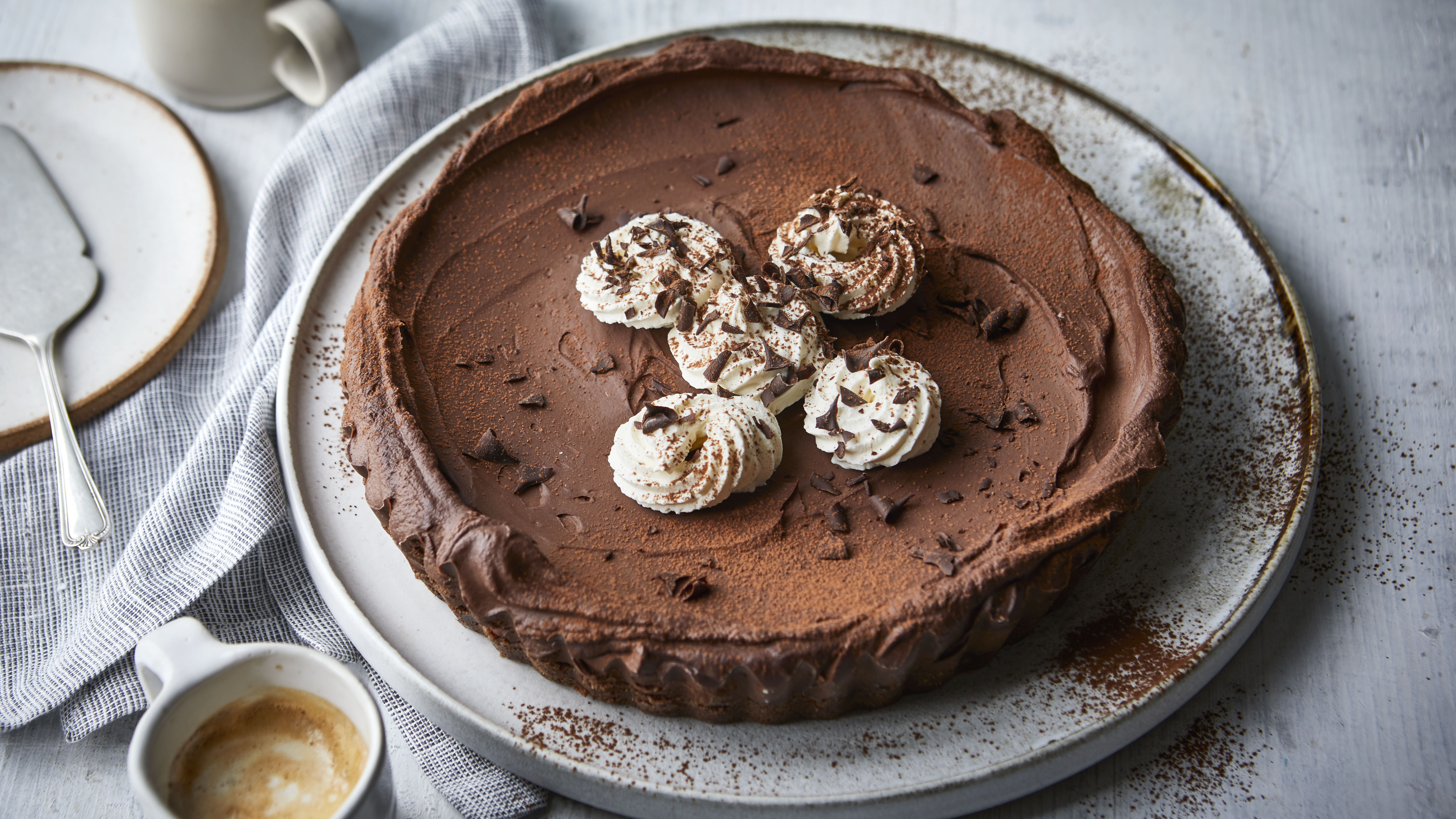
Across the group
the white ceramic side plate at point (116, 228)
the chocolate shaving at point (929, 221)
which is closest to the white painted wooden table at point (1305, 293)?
the white ceramic side plate at point (116, 228)

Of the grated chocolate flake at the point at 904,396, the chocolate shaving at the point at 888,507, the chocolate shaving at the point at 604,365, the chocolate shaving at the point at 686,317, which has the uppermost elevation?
the grated chocolate flake at the point at 904,396

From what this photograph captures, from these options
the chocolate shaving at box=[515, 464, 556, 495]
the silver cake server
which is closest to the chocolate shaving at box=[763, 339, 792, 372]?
Result: the chocolate shaving at box=[515, 464, 556, 495]

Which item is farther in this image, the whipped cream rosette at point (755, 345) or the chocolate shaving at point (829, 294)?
the chocolate shaving at point (829, 294)

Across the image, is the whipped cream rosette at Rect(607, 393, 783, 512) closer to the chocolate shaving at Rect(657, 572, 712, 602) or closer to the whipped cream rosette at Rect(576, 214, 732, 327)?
the chocolate shaving at Rect(657, 572, 712, 602)

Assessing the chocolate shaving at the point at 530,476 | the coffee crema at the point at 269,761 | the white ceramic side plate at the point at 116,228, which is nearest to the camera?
the coffee crema at the point at 269,761

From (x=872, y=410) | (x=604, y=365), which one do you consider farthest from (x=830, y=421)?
(x=604, y=365)

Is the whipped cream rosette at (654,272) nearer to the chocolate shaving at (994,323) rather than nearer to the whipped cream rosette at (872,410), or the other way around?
the whipped cream rosette at (872,410)

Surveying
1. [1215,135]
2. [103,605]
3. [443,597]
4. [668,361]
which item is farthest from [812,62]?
[103,605]
